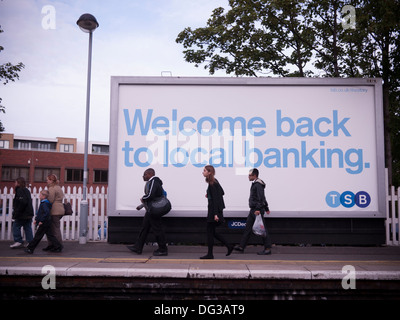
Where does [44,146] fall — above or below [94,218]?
above

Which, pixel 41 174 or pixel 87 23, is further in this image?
pixel 41 174

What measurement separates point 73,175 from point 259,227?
38956 millimetres

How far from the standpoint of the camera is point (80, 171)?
139ft

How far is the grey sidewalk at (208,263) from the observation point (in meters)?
5.29

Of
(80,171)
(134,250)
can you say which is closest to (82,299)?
(134,250)

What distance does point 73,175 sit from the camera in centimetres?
4200

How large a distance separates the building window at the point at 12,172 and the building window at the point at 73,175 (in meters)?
4.47

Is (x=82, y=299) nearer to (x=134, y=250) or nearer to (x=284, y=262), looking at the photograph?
(x=134, y=250)

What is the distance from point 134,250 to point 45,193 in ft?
7.80

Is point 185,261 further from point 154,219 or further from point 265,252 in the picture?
point 265,252

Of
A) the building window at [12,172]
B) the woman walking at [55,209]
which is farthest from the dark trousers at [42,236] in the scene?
the building window at [12,172]

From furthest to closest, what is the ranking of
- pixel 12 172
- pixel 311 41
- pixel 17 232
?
1. pixel 12 172
2. pixel 311 41
3. pixel 17 232
